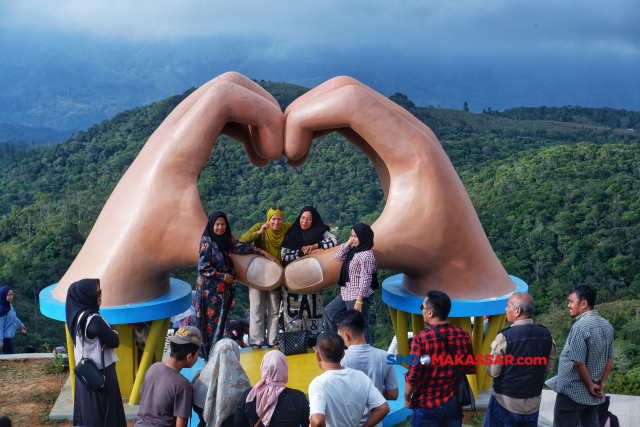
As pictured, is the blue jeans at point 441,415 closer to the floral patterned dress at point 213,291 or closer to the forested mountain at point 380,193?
the floral patterned dress at point 213,291

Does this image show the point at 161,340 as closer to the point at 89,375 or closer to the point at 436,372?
the point at 89,375

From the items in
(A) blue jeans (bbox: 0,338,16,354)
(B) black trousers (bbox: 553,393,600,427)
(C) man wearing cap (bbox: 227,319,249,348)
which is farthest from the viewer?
(A) blue jeans (bbox: 0,338,16,354)

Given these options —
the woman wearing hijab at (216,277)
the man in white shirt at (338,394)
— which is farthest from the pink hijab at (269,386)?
the woman wearing hijab at (216,277)

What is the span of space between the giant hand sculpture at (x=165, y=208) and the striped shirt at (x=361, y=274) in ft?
3.27

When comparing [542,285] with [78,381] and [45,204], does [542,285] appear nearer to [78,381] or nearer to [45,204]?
[78,381]

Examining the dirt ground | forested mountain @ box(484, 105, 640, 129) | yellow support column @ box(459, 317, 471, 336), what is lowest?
the dirt ground

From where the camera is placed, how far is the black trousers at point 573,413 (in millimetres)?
4629

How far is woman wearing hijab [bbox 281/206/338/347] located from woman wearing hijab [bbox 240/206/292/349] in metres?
0.15

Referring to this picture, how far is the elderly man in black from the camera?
13.2ft

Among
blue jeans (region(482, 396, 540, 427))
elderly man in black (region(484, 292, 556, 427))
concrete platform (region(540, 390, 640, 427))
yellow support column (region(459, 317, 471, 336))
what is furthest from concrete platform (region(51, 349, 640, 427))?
elderly man in black (region(484, 292, 556, 427))

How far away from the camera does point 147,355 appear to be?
657 centimetres

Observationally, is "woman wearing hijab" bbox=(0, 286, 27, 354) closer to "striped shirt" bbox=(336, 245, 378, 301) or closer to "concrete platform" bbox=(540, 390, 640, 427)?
"striped shirt" bbox=(336, 245, 378, 301)

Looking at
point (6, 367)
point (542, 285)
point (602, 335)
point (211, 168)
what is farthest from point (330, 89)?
point (211, 168)

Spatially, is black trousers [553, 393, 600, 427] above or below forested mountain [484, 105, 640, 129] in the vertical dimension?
below
